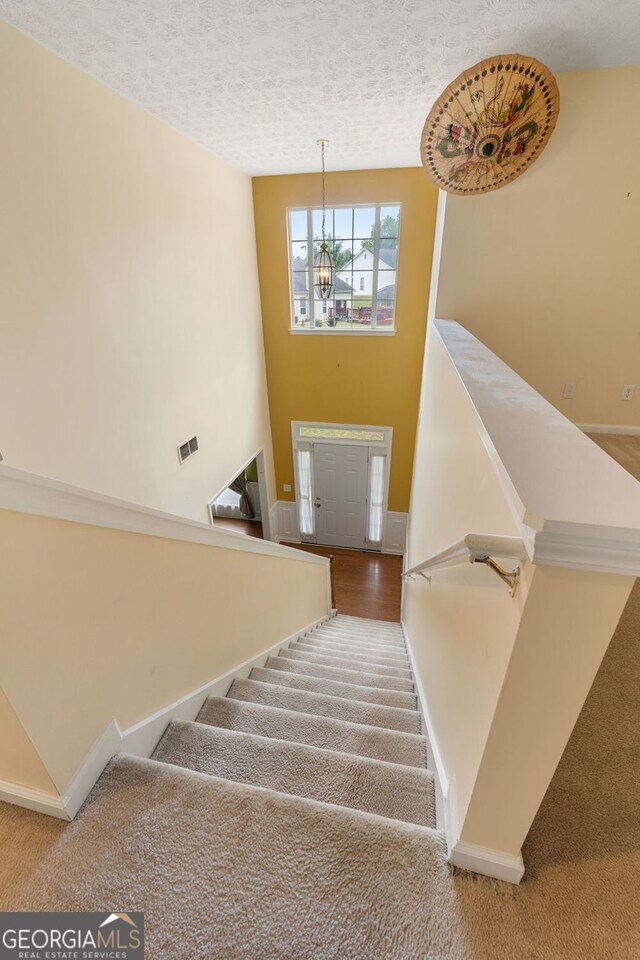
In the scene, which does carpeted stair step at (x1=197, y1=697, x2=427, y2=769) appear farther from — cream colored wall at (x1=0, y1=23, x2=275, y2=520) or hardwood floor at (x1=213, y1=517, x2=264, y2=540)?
hardwood floor at (x1=213, y1=517, x2=264, y2=540)

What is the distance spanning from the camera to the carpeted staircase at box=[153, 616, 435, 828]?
1277 mm

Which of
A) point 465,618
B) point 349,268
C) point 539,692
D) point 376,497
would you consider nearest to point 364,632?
point 376,497

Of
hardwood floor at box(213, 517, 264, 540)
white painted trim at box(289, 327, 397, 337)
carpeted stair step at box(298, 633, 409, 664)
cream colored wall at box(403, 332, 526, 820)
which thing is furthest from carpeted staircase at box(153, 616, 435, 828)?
hardwood floor at box(213, 517, 264, 540)

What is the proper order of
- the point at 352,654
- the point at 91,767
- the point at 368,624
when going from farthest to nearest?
the point at 368,624
the point at 352,654
the point at 91,767

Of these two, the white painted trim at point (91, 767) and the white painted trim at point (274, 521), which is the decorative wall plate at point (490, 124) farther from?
the white painted trim at point (274, 521)

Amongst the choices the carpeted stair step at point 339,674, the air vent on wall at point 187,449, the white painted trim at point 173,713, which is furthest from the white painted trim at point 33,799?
the air vent on wall at point 187,449

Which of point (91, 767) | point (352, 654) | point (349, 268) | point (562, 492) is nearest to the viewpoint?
point (562, 492)

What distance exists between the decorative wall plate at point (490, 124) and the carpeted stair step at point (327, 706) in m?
3.31

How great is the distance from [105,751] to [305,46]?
3.46 metres

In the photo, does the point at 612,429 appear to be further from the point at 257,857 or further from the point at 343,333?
the point at 257,857

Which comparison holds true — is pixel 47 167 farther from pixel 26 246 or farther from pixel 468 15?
pixel 468 15

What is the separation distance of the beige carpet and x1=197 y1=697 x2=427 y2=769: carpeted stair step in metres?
0.51

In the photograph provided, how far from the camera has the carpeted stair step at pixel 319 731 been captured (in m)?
1.56

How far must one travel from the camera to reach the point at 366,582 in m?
5.78
